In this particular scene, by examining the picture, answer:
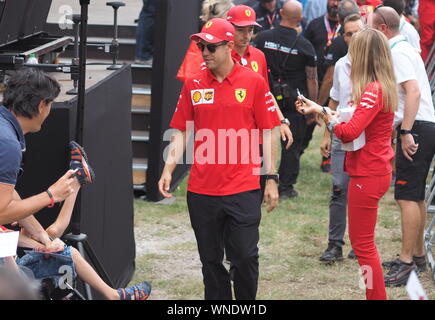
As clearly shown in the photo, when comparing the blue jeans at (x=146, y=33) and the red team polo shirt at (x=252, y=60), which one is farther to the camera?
the blue jeans at (x=146, y=33)

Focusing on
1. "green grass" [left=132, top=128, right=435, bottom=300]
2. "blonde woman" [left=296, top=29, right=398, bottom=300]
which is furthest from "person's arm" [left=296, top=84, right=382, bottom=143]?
"green grass" [left=132, top=128, right=435, bottom=300]

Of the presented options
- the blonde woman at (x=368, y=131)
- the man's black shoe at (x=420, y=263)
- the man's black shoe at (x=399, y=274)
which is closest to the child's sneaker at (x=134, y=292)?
the blonde woman at (x=368, y=131)

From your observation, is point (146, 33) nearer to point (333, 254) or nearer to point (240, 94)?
point (333, 254)

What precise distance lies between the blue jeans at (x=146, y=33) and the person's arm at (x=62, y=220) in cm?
537

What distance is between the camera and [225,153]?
17.2ft

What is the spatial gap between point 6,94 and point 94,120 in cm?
129

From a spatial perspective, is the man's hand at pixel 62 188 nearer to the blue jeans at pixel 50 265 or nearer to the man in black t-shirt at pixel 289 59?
the blue jeans at pixel 50 265

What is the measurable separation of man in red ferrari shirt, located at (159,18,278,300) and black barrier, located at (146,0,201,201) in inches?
142

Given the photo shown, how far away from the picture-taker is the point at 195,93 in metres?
5.34

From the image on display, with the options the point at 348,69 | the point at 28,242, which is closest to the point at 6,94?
the point at 28,242

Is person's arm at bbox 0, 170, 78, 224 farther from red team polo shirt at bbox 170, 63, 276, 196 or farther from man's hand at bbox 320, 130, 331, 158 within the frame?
man's hand at bbox 320, 130, 331, 158

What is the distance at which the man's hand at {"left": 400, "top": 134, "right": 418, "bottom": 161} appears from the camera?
635cm

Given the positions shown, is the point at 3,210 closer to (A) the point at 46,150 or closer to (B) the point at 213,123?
(A) the point at 46,150

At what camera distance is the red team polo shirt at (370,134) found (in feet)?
18.0
